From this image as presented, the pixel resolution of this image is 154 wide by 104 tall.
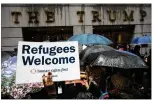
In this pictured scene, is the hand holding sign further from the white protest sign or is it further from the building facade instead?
the building facade

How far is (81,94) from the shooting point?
19.0 feet

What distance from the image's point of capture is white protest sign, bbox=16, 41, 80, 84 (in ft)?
18.9

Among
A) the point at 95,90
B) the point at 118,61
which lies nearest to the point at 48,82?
the point at 95,90

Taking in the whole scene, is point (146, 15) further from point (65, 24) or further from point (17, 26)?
point (17, 26)

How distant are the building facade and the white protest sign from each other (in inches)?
332

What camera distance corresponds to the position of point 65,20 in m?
14.5

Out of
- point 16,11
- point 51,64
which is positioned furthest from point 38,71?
point 16,11

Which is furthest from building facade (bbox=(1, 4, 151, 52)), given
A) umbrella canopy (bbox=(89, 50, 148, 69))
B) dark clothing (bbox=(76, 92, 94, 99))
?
dark clothing (bbox=(76, 92, 94, 99))

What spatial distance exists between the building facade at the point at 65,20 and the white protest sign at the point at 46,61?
8425 mm

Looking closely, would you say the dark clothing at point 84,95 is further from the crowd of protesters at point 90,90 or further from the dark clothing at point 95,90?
the dark clothing at point 95,90

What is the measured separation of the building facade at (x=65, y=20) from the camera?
46.9 feet

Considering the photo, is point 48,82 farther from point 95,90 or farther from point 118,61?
point 118,61

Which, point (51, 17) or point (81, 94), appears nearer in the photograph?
point (81, 94)
